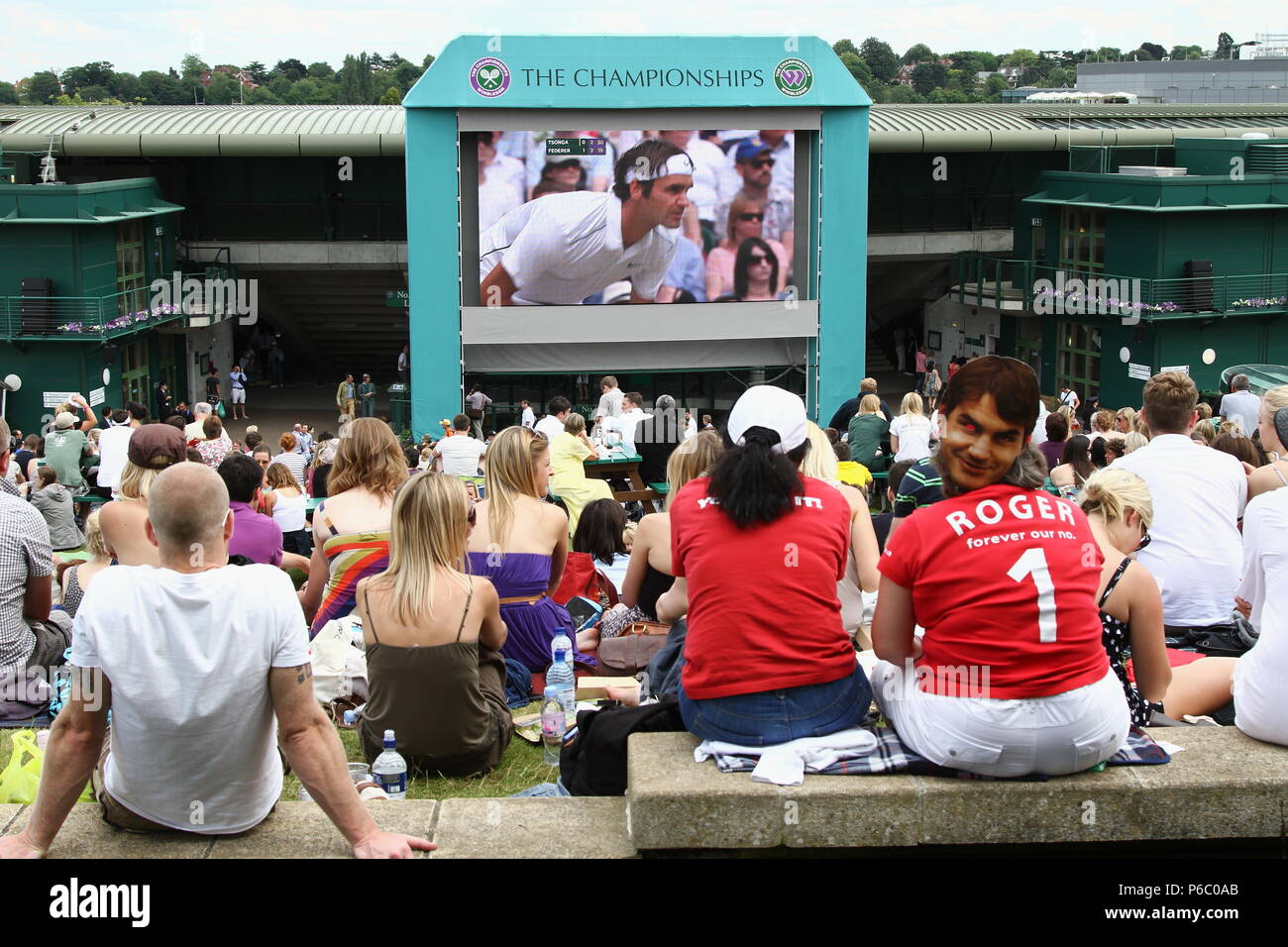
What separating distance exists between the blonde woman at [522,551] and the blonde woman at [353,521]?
0.47m

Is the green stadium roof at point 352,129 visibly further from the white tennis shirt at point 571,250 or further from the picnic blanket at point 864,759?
→ the picnic blanket at point 864,759

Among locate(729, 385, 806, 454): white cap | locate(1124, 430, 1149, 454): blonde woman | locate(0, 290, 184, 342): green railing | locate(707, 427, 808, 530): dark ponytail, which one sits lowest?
locate(1124, 430, 1149, 454): blonde woman

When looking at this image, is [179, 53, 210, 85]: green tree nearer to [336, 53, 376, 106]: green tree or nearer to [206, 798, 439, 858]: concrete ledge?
[336, 53, 376, 106]: green tree

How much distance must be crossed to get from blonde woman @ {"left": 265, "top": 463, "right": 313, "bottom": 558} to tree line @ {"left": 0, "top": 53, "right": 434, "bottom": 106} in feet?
154

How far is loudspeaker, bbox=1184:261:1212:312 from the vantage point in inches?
971

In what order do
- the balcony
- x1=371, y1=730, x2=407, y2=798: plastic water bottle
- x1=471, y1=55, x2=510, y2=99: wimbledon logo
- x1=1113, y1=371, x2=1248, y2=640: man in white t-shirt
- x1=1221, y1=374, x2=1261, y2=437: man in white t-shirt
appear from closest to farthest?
1. x1=371, y1=730, x2=407, y2=798: plastic water bottle
2. x1=1113, y1=371, x2=1248, y2=640: man in white t-shirt
3. x1=1221, y1=374, x2=1261, y2=437: man in white t-shirt
4. x1=471, y1=55, x2=510, y2=99: wimbledon logo
5. the balcony

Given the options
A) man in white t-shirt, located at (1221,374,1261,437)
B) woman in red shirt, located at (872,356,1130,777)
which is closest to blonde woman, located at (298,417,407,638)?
woman in red shirt, located at (872,356,1130,777)

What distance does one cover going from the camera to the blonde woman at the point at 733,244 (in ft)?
77.5

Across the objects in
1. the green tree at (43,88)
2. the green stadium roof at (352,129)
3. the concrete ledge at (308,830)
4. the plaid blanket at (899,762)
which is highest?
the green tree at (43,88)

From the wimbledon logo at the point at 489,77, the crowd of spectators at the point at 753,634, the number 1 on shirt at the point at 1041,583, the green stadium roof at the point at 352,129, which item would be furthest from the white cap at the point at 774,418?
the green stadium roof at the point at 352,129

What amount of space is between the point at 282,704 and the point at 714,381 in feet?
75.8

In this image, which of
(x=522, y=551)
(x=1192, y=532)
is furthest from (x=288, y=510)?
(x=1192, y=532)

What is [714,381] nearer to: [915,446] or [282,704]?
[915,446]

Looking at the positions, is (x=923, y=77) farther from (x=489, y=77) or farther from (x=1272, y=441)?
(x=1272, y=441)
